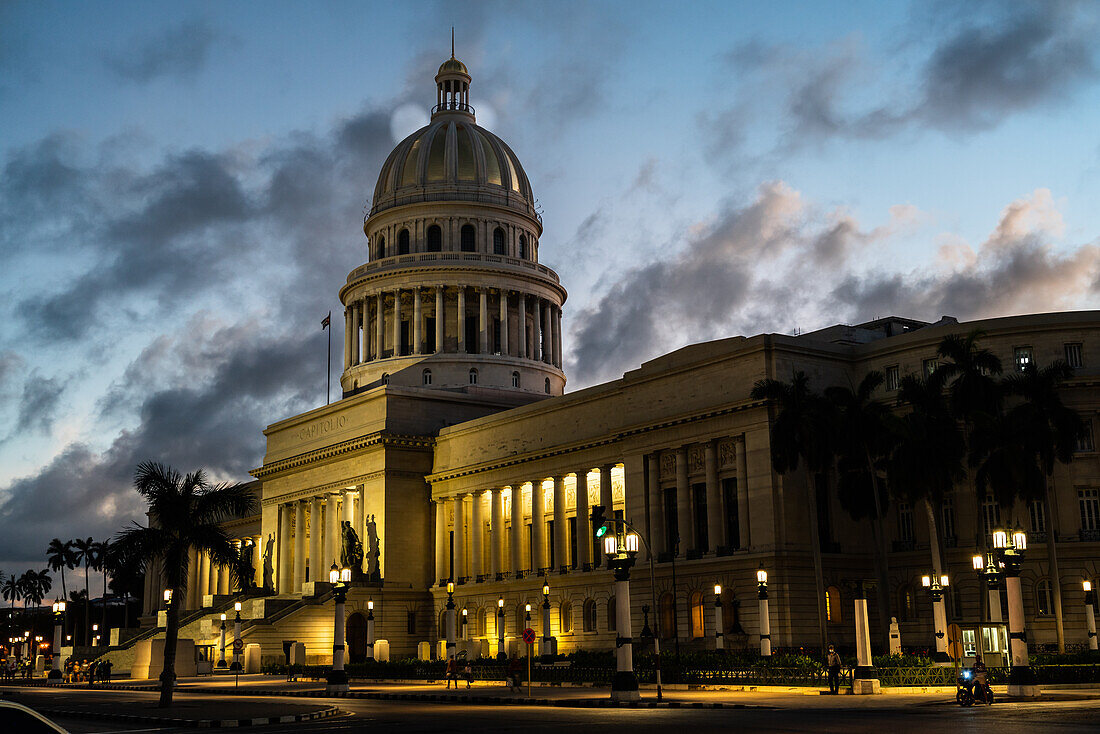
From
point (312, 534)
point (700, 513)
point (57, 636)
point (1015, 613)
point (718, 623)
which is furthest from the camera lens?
point (312, 534)

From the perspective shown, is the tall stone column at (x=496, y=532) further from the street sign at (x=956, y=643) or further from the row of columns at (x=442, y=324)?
the street sign at (x=956, y=643)

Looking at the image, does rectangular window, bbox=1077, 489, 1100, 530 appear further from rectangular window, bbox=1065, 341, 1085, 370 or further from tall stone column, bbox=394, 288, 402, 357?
tall stone column, bbox=394, 288, 402, 357

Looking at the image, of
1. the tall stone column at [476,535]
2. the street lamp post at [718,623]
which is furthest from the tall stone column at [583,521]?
the street lamp post at [718,623]

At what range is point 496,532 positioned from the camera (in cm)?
8612

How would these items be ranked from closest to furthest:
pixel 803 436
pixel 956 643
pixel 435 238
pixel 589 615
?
pixel 956 643, pixel 803 436, pixel 589 615, pixel 435 238

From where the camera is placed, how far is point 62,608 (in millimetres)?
66188

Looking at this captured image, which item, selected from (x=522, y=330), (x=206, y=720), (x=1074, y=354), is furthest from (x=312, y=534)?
(x=206, y=720)

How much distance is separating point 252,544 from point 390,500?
1010 inches

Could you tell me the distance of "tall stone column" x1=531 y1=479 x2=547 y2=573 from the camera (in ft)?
269

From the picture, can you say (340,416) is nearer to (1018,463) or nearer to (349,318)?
(349,318)

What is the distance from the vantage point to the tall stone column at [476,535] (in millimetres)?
86750

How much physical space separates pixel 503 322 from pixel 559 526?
2853 centimetres

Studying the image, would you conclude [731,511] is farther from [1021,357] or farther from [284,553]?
[284,553]

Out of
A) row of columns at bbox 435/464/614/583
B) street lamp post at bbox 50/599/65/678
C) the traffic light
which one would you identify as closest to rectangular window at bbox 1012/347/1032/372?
row of columns at bbox 435/464/614/583
